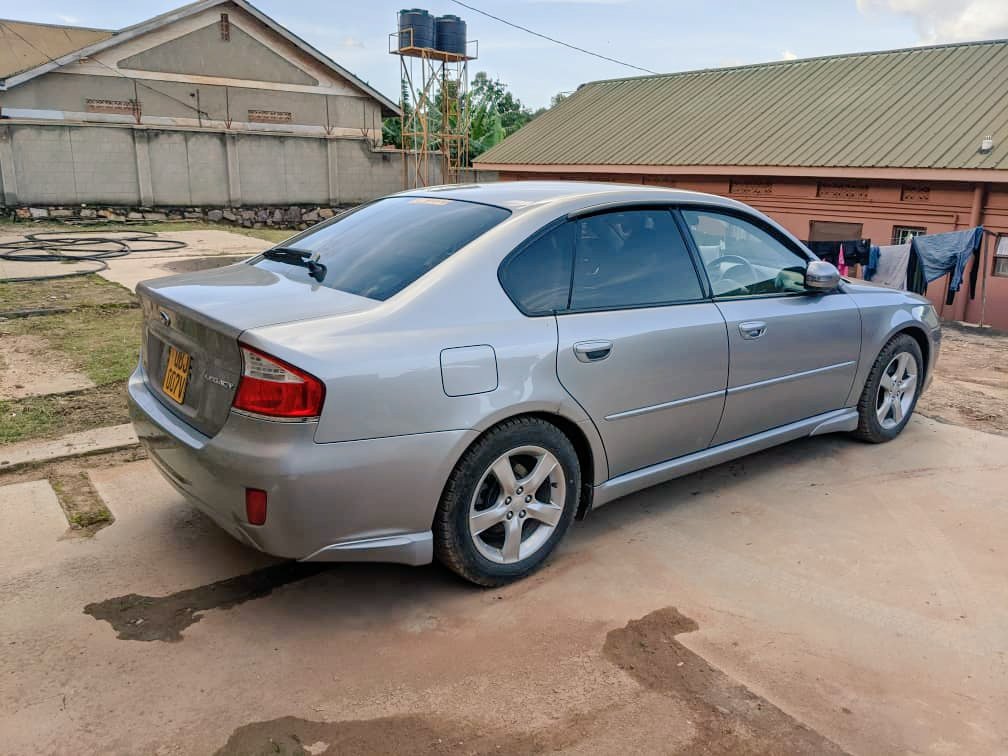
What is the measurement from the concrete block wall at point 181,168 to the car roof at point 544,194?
64.2 ft

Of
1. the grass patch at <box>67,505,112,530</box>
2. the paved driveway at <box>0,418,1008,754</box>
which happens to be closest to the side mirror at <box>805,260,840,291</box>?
the paved driveway at <box>0,418,1008,754</box>

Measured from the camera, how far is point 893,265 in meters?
11.0

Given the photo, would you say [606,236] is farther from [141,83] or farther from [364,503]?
[141,83]

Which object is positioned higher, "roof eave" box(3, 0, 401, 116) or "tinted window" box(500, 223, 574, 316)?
"roof eave" box(3, 0, 401, 116)

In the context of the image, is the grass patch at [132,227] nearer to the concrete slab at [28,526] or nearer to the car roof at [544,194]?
the concrete slab at [28,526]

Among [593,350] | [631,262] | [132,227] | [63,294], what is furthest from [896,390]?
[132,227]

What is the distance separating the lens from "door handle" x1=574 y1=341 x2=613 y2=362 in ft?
11.0

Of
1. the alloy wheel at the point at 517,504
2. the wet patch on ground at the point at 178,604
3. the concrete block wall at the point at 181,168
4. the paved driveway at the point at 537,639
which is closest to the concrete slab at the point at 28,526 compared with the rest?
the paved driveway at the point at 537,639

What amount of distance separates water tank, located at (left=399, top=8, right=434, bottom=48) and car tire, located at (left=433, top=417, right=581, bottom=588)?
81.7 feet

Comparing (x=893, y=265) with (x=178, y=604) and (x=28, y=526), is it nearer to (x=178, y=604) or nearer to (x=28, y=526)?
(x=178, y=604)

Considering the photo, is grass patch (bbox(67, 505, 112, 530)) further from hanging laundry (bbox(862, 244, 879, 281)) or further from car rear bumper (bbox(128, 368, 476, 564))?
hanging laundry (bbox(862, 244, 879, 281))

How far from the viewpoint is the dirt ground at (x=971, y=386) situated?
590 centimetres

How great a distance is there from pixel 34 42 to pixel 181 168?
315 inches

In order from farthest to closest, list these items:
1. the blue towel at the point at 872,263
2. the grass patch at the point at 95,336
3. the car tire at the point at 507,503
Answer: the blue towel at the point at 872,263, the grass patch at the point at 95,336, the car tire at the point at 507,503
